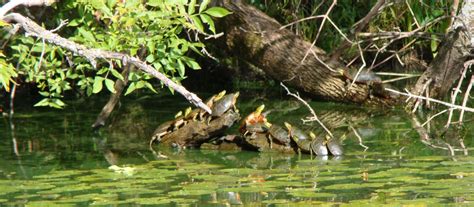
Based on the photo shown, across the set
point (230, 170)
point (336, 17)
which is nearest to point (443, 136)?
point (230, 170)

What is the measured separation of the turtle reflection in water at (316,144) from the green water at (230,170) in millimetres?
96

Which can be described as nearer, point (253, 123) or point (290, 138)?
point (290, 138)

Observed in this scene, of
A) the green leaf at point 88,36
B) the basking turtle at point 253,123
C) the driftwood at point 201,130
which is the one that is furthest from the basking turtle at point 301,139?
the green leaf at point 88,36

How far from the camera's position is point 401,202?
5477 mm

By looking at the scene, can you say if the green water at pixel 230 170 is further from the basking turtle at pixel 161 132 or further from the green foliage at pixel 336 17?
the green foliage at pixel 336 17

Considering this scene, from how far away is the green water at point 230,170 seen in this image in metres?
5.82

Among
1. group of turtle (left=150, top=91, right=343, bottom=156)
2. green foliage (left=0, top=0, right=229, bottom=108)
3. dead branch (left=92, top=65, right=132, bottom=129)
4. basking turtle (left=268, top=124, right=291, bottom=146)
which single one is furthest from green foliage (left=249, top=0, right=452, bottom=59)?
green foliage (left=0, top=0, right=229, bottom=108)

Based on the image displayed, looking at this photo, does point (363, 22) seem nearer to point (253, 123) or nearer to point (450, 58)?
point (450, 58)

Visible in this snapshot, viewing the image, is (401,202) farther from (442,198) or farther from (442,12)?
(442,12)

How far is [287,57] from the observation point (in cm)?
1075

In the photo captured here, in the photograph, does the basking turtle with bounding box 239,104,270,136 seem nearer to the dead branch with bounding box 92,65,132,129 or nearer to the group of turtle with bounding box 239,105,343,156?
the group of turtle with bounding box 239,105,343,156

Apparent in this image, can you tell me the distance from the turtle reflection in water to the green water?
0.10 metres

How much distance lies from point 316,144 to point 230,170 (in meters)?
0.96

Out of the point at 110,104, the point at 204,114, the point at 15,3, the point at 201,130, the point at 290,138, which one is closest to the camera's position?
the point at 15,3
